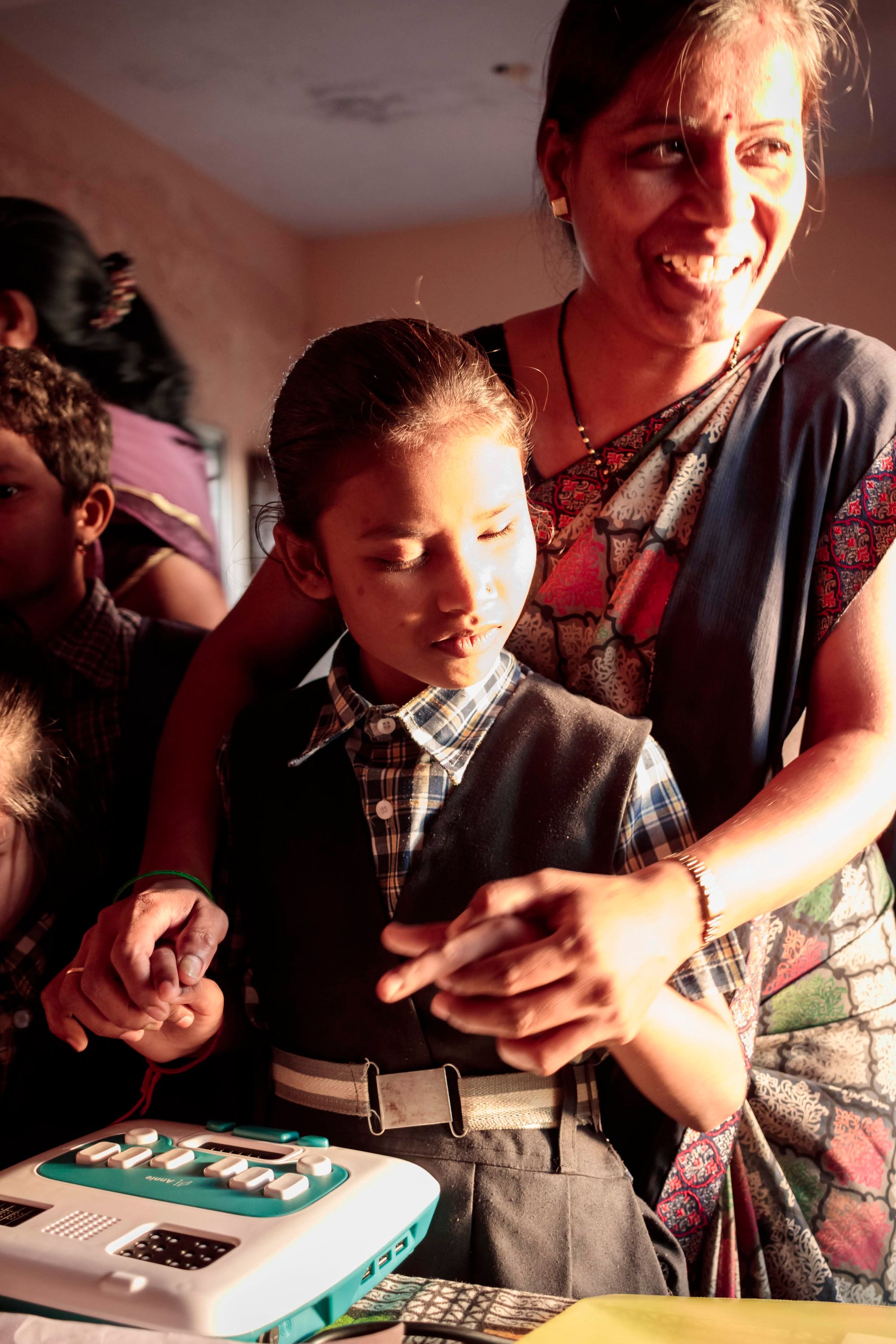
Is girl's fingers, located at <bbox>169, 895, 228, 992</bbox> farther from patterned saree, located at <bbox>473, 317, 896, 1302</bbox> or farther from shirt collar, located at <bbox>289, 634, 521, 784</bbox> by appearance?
patterned saree, located at <bbox>473, 317, 896, 1302</bbox>

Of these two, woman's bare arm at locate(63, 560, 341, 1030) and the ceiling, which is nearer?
woman's bare arm at locate(63, 560, 341, 1030)

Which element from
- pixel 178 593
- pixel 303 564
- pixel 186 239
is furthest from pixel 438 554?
pixel 186 239

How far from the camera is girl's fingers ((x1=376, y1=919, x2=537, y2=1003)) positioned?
586 millimetres

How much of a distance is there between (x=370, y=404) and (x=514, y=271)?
49 centimetres

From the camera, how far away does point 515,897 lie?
23.8 inches

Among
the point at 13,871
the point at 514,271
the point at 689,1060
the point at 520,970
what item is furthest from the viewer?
the point at 514,271

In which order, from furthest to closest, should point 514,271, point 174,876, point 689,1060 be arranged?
point 514,271, point 174,876, point 689,1060

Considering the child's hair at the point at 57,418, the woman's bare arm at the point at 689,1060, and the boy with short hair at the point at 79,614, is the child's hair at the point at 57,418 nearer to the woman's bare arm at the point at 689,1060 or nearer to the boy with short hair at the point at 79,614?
the boy with short hair at the point at 79,614

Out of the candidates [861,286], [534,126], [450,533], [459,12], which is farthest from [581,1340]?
[459,12]

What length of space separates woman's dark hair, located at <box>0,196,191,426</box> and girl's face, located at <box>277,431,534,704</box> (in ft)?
2.31

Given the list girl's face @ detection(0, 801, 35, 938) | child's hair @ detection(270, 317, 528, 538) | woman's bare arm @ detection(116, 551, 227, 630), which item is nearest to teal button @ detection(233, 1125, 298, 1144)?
girl's face @ detection(0, 801, 35, 938)

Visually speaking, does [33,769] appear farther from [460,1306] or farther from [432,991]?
[460,1306]

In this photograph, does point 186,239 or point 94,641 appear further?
point 186,239

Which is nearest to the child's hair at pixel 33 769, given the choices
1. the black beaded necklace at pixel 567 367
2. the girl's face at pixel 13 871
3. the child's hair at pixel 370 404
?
the girl's face at pixel 13 871
